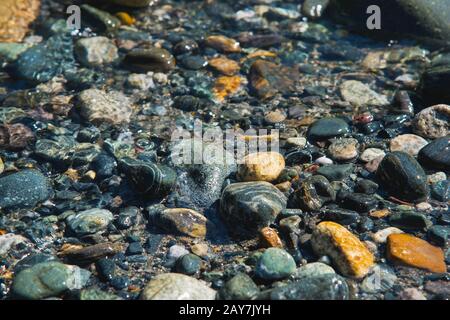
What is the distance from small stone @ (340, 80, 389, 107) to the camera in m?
5.41

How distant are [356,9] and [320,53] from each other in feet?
2.49

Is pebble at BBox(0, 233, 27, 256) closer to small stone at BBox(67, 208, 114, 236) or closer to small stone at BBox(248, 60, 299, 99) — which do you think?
small stone at BBox(67, 208, 114, 236)

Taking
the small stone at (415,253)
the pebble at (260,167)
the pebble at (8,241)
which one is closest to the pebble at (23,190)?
the pebble at (8,241)

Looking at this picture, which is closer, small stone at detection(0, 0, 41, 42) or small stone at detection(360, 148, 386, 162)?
small stone at detection(360, 148, 386, 162)

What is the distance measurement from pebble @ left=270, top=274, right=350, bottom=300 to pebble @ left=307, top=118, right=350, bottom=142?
5.60 ft

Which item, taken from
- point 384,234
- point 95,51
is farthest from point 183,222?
point 95,51

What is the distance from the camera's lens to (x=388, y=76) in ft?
19.1

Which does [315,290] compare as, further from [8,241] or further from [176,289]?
[8,241]

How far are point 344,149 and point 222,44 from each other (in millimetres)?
2065

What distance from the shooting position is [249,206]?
3926 mm

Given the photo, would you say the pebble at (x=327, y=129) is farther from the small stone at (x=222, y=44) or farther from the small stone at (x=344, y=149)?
the small stone at (x=222, y=44)

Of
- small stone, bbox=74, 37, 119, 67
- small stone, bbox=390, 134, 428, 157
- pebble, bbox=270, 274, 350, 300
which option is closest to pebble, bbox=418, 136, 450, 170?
small stone, bbox=390, 134, 428, 157

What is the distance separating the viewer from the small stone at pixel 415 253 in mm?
3698
